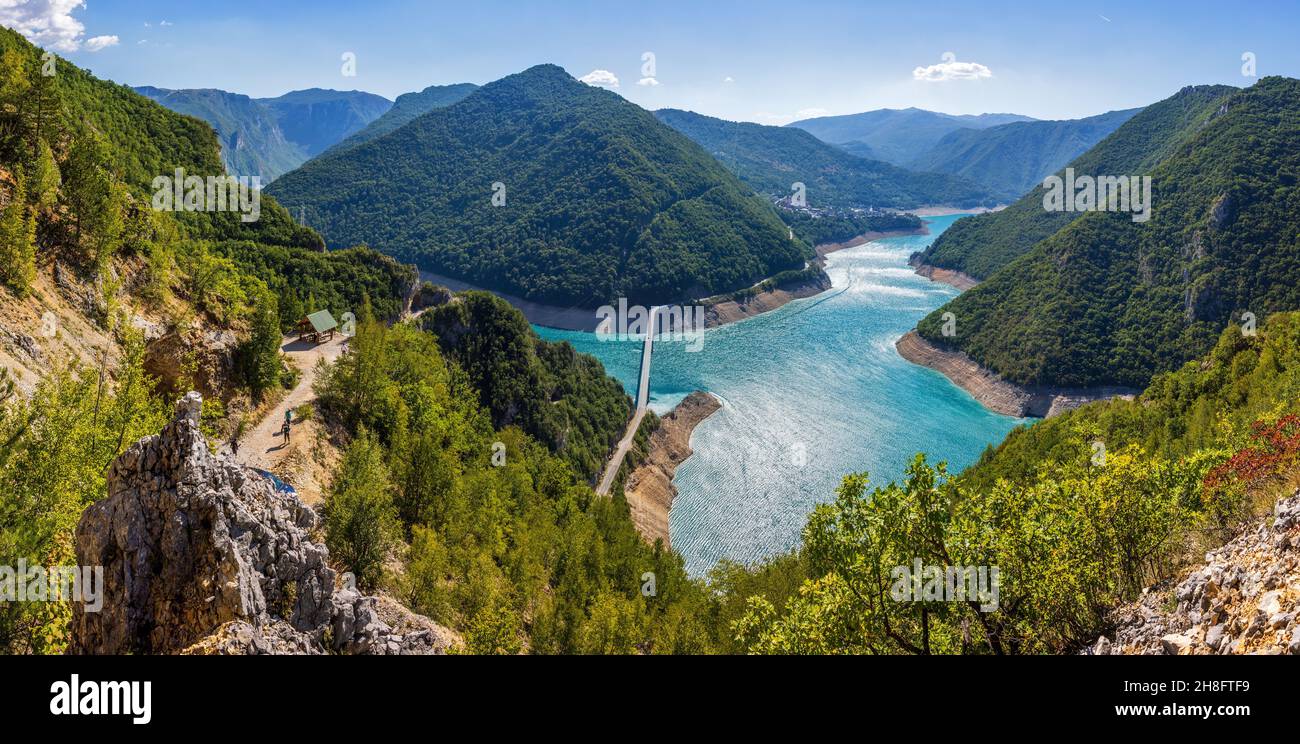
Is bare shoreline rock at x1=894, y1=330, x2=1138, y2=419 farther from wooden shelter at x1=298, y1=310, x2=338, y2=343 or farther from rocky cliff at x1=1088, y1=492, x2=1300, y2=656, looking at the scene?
wooden shelter at x1=298, y1=310, x2=338, y2=343

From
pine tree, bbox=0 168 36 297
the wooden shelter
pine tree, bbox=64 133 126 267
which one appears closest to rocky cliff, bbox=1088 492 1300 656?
pine tree, bbox=0 168 36 297

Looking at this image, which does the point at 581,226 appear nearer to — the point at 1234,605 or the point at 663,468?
the point at 663,468

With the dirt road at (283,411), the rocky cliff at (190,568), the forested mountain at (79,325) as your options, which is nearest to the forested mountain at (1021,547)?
the rocky cliff at (190,568)

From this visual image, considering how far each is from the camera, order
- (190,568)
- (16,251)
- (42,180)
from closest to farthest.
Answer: (190,568) → (16,251) → (42,180)

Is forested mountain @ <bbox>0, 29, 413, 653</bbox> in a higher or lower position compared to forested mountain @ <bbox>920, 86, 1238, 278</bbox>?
lower

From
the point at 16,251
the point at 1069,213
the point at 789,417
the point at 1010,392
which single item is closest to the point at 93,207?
the point at 16,251

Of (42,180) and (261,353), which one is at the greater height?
(42,180)
